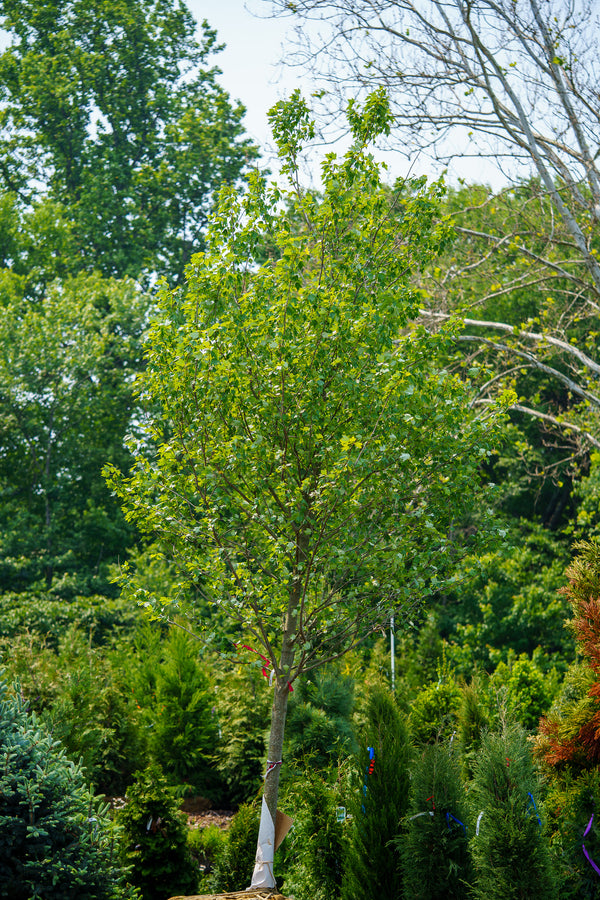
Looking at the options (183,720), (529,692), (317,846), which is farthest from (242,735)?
(529,692)

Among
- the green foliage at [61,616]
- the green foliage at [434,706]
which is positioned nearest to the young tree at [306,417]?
the green foliage at [434,706]

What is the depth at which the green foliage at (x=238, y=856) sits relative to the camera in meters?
6.01

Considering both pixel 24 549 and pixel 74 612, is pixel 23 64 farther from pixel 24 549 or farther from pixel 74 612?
pixel 74 612

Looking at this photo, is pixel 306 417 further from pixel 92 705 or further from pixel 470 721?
pixel 92 705

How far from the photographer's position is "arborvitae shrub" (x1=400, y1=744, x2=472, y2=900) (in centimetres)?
470

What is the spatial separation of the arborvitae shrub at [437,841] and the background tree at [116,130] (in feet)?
66.2

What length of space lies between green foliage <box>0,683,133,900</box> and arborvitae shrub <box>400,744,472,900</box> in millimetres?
1758

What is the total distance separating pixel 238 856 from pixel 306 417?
3635mm

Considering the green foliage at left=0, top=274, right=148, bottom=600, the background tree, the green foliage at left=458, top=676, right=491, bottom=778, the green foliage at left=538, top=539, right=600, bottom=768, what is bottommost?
the green foliage at left=458, top=676, right=491, bottom=778

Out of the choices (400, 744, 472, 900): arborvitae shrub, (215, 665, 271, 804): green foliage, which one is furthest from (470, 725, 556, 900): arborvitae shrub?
(215, 665, 271, 804): green foliage

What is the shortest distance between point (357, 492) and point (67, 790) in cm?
253

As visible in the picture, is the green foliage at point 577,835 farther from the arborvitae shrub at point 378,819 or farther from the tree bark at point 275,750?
the tree bark at point 275,750

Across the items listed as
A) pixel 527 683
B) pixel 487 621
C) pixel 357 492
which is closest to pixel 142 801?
pixel 357 492

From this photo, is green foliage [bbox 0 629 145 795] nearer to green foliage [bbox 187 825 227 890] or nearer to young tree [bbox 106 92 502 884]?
green foliage [bbox 187 825 227 890]
